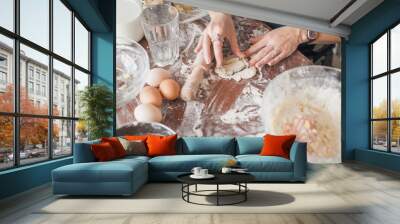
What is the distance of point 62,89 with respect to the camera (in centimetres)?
680

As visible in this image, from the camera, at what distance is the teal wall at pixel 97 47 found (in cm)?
561

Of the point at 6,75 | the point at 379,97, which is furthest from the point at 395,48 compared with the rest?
the point at 6,75

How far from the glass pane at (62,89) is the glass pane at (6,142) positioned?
147 centimetres

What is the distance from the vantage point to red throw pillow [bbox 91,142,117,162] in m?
5.58

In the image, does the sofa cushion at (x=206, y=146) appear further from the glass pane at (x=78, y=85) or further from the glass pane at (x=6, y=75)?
the glass pane at (x=6, y=75)

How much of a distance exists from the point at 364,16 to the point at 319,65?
148cm

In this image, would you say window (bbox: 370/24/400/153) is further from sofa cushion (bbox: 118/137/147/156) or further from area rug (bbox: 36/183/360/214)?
sofa cushion (bbox: 118/137/147/156)

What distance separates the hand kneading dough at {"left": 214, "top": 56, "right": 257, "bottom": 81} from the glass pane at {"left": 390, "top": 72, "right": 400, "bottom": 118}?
293cm

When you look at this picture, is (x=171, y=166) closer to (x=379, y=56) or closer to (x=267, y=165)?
(x=267, y=165)

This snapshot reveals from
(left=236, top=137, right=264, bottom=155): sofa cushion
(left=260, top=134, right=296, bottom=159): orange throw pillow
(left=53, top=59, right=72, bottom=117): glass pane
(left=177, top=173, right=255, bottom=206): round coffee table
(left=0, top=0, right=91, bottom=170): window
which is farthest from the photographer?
(left=236, top=137, right=264, bottom=155): sofa cushion

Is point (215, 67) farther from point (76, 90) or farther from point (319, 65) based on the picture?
point (76, 90)

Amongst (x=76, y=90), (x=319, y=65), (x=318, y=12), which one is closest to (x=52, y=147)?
(x=76, y=90)

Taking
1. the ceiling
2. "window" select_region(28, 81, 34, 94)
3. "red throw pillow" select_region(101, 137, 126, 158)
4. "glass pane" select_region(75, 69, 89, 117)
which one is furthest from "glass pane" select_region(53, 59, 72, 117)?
the ceiling

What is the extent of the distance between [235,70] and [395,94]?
11.3 ft
